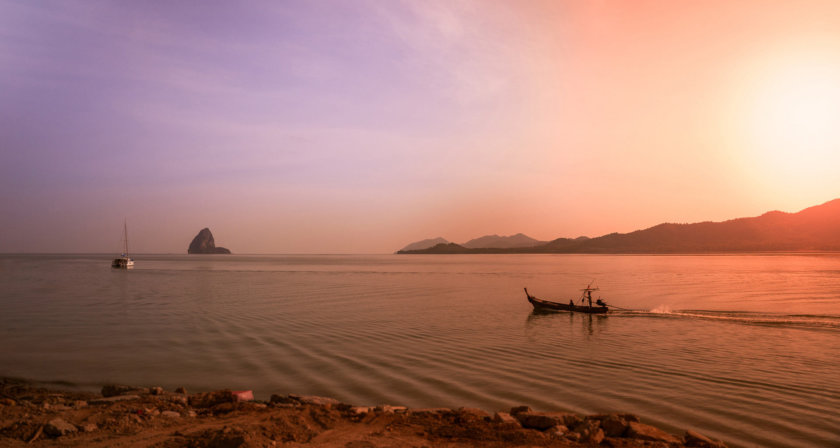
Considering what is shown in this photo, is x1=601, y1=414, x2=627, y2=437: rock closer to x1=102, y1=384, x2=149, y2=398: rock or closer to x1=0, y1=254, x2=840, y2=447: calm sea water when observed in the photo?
x1=0, y1=254, x2=840, y2=447: calm sea water

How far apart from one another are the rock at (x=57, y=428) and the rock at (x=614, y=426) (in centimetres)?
1062

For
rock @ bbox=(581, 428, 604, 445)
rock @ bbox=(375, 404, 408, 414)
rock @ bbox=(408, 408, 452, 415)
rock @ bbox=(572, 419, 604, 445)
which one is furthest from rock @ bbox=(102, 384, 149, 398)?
rock @ bbox=(581, 428, 604, 445)

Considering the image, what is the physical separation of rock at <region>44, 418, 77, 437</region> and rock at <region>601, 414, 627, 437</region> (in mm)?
10620

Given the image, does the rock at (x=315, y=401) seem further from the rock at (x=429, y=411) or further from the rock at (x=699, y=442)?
the rock at (x=699, y=442)

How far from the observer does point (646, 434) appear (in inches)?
359

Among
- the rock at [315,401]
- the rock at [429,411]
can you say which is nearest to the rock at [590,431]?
the rock at [429,411]

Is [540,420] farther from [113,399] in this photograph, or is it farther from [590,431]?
[113,399]

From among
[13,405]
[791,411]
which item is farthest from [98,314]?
[791,411]

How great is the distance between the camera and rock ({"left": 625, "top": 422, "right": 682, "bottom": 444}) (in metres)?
9.02

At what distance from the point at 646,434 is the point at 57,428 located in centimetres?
1149

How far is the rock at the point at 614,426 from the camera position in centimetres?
930

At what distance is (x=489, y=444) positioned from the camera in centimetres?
862

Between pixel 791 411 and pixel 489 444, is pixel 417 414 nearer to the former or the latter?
pixel 489 444

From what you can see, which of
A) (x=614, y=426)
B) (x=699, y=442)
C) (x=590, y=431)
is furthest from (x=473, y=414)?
(x=699, y=442)
